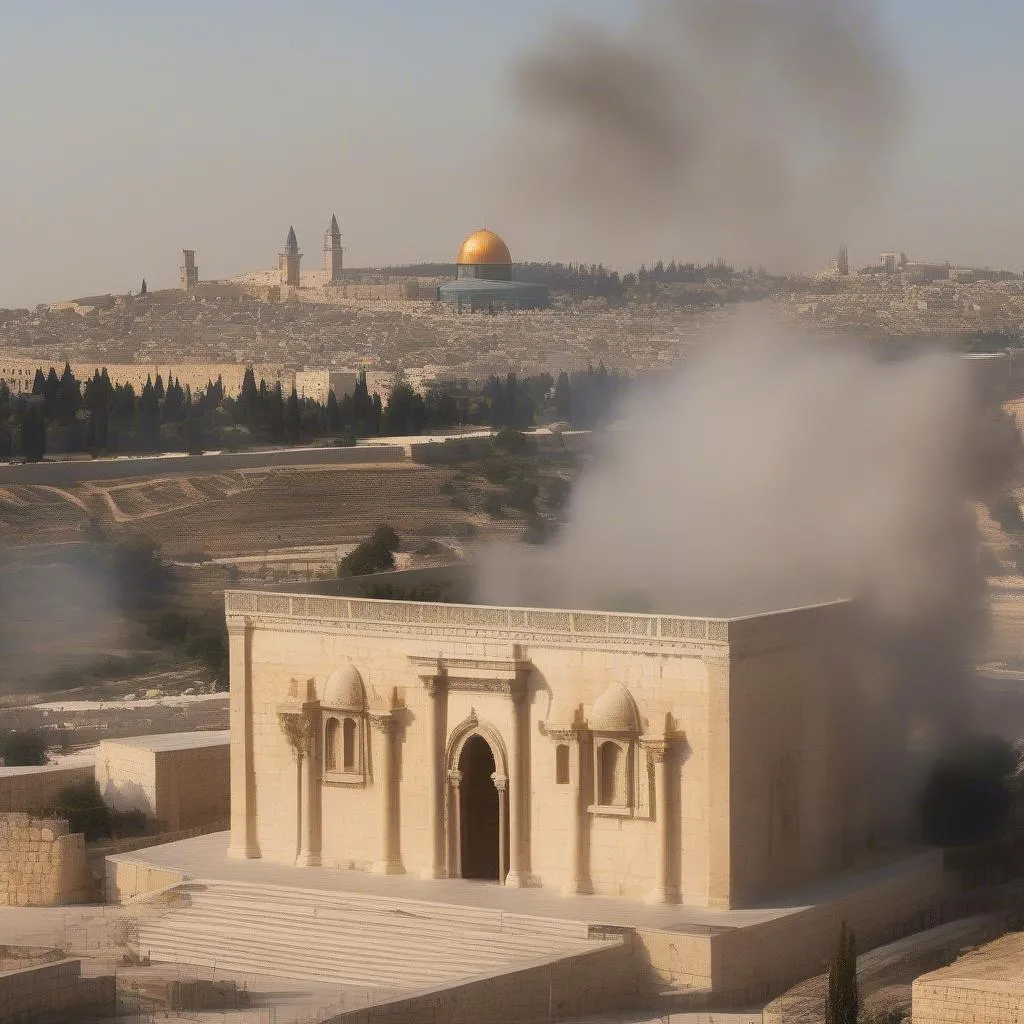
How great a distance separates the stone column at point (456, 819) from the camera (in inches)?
1174

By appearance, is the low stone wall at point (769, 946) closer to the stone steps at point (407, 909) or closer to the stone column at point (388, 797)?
the stone steps at point (407, 909)

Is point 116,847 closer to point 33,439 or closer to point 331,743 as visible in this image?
point 331,743

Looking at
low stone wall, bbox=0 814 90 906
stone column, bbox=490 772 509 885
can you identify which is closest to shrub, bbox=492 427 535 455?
low stone wall, bbox=0 814 90 906

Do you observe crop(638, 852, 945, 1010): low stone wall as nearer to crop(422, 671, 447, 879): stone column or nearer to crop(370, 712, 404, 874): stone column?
crop(422, 671, 447, 879): stone column

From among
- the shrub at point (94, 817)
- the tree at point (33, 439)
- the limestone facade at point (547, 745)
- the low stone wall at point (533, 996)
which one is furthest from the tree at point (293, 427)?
the low stone wall at point (533, 996)

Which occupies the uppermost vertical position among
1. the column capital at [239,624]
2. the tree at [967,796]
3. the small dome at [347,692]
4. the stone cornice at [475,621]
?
the stone cornice at [475,621]

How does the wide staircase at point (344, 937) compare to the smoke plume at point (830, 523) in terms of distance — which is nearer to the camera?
the wide staircase at point (344, 937)

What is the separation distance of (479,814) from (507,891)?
4.59ft

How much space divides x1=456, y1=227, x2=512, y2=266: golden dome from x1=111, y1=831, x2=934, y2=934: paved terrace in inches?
4404

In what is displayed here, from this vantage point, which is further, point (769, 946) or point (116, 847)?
point (116, 847)

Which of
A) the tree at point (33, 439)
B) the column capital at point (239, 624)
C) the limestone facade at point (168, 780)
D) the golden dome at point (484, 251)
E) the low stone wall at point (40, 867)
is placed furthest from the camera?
the golden dome at point (484, 251)

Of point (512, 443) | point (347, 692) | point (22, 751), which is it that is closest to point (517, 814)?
point (347, 692)

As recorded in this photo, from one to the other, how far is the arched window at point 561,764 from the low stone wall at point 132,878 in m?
4.68

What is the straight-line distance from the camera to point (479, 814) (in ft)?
99.4
